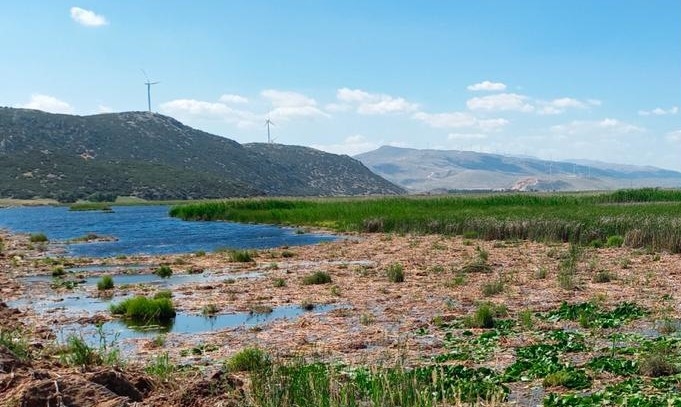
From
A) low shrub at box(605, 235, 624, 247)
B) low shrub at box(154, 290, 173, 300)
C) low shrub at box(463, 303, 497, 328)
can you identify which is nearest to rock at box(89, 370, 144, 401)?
low shrub at box(463, 303, 497, 328)

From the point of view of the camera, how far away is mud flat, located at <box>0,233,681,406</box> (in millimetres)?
11164

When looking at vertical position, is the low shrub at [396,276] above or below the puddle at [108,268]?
above

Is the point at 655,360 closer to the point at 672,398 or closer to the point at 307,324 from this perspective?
the point at 672,398

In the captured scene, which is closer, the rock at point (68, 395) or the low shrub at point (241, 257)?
the rock at point (68, 395)

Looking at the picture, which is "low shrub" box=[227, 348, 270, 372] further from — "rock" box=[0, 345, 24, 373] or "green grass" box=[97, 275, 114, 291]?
"green grass" box=[97, 275, 114, 291]

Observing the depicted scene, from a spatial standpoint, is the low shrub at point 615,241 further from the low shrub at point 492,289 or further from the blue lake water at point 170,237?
the blue lake water at point 170,237

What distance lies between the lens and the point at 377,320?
62.2ft

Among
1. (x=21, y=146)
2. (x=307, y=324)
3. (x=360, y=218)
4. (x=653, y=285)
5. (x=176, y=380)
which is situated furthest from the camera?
(x=21, y=146)

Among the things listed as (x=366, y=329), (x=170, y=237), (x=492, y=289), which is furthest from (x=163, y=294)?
(x=170, y=237)

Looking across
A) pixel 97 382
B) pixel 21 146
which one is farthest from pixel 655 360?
pixel 21 146

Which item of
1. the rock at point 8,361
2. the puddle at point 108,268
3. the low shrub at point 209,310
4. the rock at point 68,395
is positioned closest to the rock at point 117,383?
the rock at point 68,395

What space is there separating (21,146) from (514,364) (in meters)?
196

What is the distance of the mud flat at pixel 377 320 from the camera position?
11.2 m

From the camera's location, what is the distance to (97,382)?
400 inches
